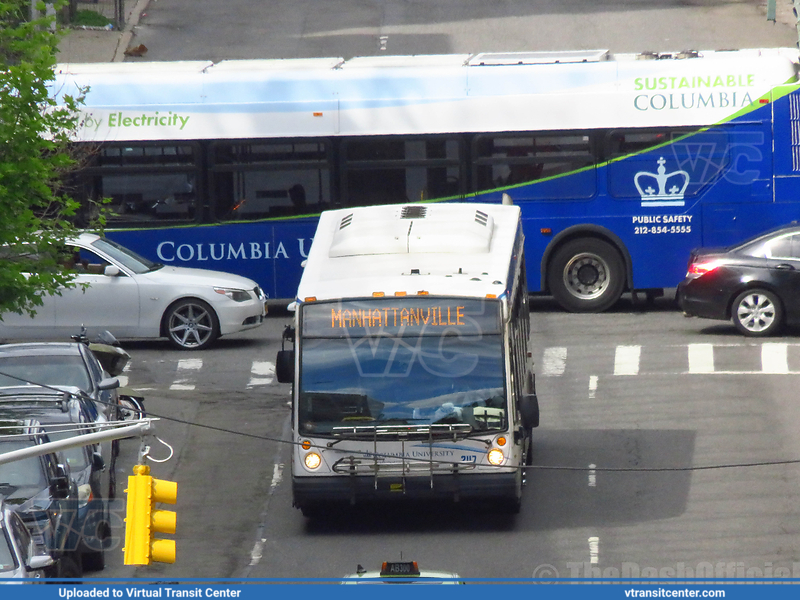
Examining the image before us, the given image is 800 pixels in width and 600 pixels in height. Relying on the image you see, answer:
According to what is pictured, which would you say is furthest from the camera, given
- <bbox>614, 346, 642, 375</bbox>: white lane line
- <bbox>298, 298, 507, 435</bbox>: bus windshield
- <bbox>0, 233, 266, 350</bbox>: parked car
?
<bbox>0, 233, 266, 350</bbox>: parked car

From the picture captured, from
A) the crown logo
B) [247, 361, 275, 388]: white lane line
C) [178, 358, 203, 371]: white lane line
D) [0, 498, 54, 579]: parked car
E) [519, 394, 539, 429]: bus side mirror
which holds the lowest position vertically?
[0, 498, 54, 579]: parked car

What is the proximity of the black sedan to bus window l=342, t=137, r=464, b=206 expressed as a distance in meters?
4.04

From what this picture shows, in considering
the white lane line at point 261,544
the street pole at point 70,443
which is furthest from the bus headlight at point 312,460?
the street pole at point 70,443

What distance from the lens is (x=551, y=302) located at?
23.4m

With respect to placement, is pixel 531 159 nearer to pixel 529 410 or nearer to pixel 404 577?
pixel 529 410

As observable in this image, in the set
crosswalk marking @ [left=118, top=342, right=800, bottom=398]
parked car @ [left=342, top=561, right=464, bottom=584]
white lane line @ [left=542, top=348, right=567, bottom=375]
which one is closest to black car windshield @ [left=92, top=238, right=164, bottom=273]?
crosswalk marking @ [left=118, top=342, right=800, bottom=398]

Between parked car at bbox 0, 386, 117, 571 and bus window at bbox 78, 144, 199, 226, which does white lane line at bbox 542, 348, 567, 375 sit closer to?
bus window at bbox 78, 144, 199, 226

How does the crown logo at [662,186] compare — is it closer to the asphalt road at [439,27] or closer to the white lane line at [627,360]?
the white lane line at [627,360]

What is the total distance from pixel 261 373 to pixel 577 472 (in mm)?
6025

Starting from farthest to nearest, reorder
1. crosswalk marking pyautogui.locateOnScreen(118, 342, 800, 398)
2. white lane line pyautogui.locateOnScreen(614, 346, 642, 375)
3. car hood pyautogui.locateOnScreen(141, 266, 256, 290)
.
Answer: car hood pyautogui.locateOnScreen(141, 266, 256, 290)
white lane line pyautogui.locateOnScreen(614, 346, 642, 375)
crosswalk marking pyautogui.locateOnScreen(118, 342, 800, 398)

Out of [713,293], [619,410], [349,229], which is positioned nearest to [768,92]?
[713,293]

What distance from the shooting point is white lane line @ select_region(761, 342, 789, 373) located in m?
18.5

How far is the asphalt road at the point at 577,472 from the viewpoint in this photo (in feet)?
40.9

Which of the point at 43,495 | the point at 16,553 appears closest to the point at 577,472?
the point at 43,495
